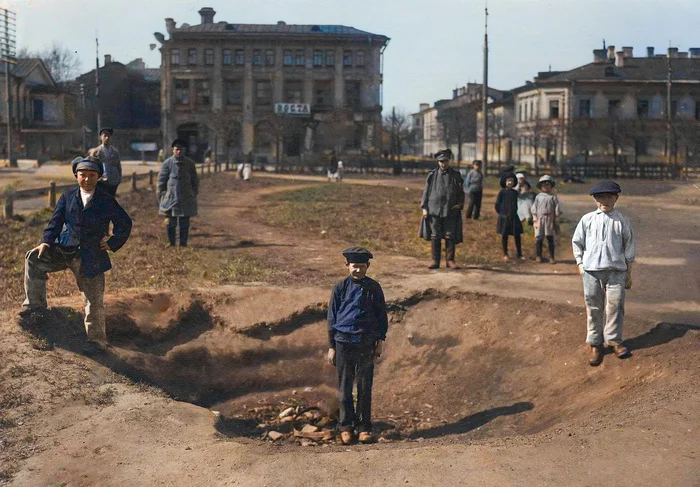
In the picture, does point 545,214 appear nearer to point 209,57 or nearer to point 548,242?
point 548,242

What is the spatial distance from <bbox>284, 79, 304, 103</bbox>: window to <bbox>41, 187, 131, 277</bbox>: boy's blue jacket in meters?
59.2

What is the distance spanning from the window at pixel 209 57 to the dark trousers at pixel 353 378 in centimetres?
5817

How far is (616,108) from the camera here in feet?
196

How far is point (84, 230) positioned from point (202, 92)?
Answer: 194ft

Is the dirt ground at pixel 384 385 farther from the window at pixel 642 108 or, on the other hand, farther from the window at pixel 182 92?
the window at pixel 182 92

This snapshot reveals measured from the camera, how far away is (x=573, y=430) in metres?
6.46

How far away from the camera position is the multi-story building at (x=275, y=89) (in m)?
63.6

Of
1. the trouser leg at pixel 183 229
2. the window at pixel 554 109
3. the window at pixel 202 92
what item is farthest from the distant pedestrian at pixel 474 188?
the window at pixel 202 92

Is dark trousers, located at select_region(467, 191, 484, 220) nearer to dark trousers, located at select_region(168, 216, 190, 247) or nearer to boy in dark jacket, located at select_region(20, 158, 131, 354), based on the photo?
dark trousers, located at select_region(168, 216, 190, 247)

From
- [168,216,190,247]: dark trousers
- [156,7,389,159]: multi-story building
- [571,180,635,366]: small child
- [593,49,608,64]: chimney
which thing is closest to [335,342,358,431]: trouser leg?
[571,180,635,366]: small child

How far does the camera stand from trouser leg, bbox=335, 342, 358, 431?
24.6ft

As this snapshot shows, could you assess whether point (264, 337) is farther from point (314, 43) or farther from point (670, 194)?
point (314, 43)

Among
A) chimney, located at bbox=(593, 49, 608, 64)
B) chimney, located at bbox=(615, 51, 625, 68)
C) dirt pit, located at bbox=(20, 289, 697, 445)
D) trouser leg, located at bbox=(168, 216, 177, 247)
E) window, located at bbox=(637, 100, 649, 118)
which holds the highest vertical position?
chimney, located at bbox=(593, 49, 608, 64)

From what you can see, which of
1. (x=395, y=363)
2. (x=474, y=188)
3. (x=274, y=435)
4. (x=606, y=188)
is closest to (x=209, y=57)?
(x=474, y=188)
